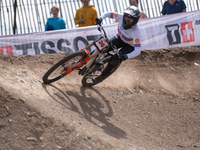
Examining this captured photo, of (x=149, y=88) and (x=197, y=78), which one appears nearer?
(x=149, y=88)

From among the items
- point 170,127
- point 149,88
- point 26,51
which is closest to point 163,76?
point 149,88

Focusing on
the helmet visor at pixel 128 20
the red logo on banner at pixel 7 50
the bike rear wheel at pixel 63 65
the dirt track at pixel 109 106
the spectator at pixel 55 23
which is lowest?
the dirt track at pixel 109 106

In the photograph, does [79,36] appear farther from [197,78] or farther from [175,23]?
[197,78]

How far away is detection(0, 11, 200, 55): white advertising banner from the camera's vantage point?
321 inches

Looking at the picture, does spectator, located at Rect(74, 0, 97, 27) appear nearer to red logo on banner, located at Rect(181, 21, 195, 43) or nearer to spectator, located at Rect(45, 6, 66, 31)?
spectator, located at Rect(45, 6, 66, 31)

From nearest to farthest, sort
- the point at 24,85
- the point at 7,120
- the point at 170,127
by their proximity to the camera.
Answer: the point at 7,120 < the point at 24,85 < the point at 170,127

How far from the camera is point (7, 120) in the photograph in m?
3.83

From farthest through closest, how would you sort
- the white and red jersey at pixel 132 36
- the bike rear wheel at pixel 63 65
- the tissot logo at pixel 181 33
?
the tissot logo at pixel 181 33, the white and red jersey at pixel 132 36, the bike rear wheel at pixel 63 65

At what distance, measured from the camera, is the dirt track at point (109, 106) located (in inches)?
149

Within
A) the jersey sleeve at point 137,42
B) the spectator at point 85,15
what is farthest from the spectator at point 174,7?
the jersey sleeve at point 137,42

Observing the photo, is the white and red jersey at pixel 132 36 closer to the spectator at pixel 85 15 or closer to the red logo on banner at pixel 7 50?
the spectator at pixel 85 15

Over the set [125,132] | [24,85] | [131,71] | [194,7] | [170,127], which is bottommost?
[170,127]

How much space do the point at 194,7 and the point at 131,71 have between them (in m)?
4.46

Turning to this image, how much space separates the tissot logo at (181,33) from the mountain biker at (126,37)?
3.29 meters
